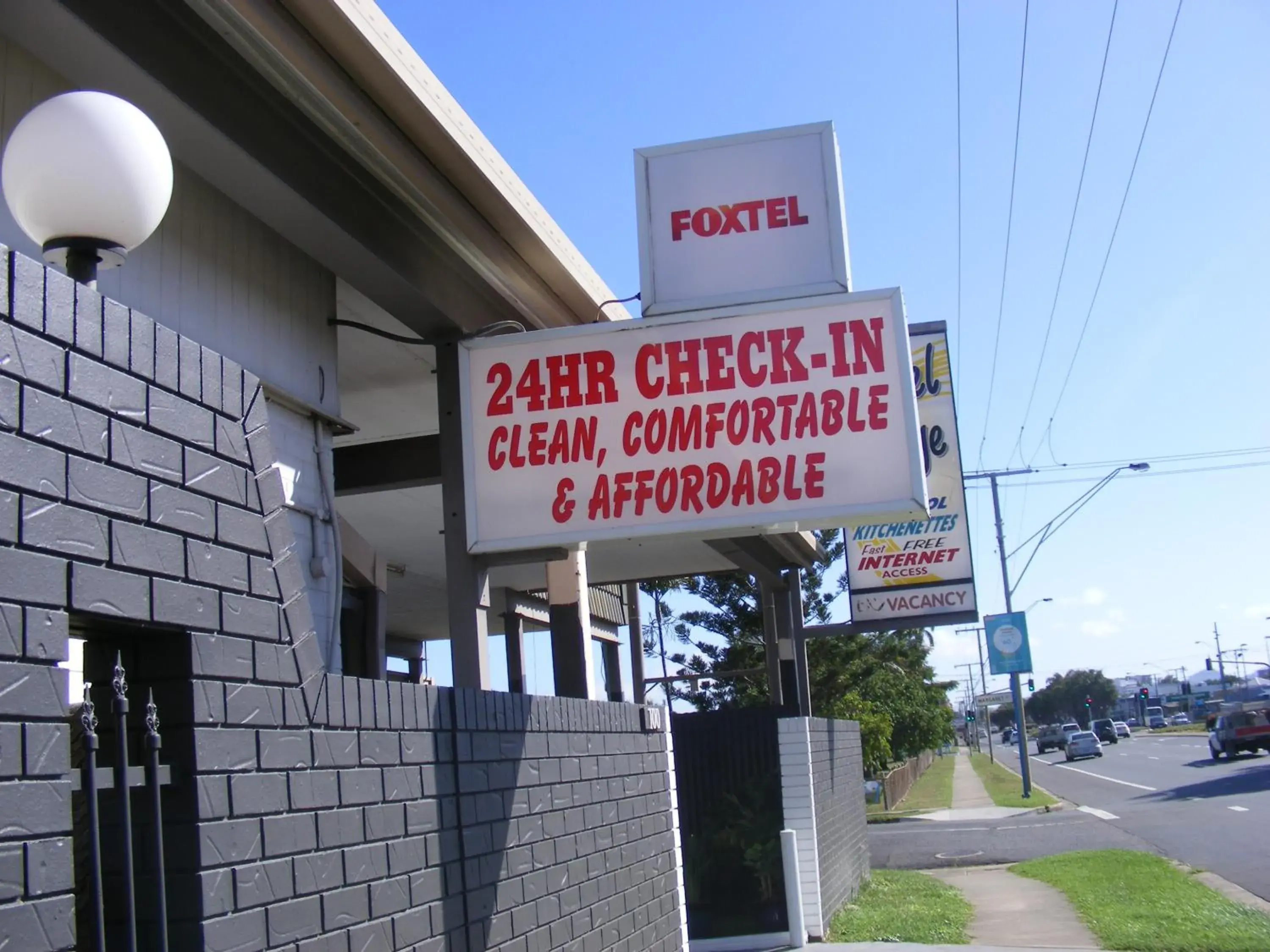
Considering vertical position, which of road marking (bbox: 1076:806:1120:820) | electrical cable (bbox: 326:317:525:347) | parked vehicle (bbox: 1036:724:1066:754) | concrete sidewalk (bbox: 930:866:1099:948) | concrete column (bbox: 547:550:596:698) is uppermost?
electrical cable (bbox: 326:317:525:347)

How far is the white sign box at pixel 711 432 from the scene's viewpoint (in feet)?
18.3

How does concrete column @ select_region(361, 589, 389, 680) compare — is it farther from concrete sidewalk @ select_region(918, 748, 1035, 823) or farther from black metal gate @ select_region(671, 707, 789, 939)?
concrete sidewalk @ select_region(918, 748, 1035, 823)

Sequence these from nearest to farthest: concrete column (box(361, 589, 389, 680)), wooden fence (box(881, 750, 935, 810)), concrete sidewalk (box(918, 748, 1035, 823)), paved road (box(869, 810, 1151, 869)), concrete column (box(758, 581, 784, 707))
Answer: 1. concrete column (box(361, 589, 389, 680))
2. concrete column (box(758, 581, 784, 707))
3. paved road (box(869, 810, 1151, 869))
4. concrete sidewalk (box(918, 748, 1035, 823))
5. wooden fence (box(881, 750, 935, 810))

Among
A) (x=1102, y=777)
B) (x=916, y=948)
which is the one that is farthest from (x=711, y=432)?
(x=1102, y=777)

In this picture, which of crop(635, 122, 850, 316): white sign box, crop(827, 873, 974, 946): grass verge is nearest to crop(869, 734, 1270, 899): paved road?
crop(827, 873, 974, 946): grass verge

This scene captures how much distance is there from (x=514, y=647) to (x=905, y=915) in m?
5.04

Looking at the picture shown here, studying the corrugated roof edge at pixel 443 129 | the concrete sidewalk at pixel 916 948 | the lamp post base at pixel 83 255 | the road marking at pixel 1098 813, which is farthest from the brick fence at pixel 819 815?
the road marking at pixel 1098 813

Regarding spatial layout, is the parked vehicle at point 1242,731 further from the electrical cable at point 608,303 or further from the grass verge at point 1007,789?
the electrical cable at point 608,303

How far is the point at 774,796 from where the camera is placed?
1340cm

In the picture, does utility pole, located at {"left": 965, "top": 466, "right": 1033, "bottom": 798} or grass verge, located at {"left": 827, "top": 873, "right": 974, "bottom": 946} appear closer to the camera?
grass verge, located at {"left": 827, "top": 873, "right": 974, "bottom": 946}

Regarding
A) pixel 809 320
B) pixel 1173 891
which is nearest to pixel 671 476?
Answer: pixel 809 320

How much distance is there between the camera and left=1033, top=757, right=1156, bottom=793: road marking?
35.3m

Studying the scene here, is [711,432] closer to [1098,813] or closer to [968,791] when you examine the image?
[1098,813]

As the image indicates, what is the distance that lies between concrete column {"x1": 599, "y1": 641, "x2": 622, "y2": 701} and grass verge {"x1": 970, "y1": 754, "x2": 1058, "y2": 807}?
18.6 metres
